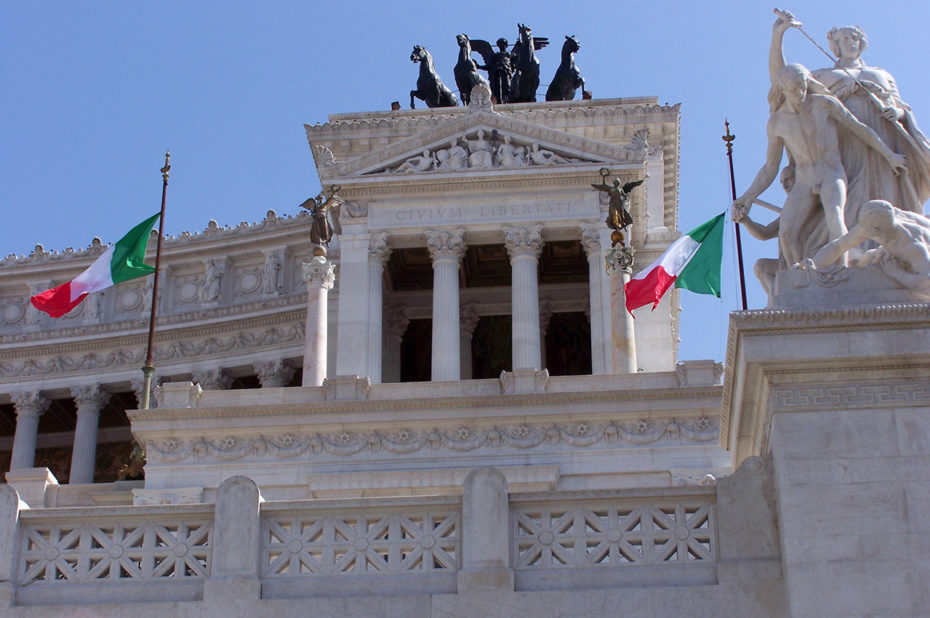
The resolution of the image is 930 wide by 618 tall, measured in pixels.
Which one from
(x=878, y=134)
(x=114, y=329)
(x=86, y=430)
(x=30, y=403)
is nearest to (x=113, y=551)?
(x=878, y=134)

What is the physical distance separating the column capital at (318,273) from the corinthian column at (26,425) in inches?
780

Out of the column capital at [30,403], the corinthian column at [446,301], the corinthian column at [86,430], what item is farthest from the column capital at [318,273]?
the column capital at [30,403]

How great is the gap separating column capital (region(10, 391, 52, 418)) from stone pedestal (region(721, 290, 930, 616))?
48.7m

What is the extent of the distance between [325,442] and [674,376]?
281 inches

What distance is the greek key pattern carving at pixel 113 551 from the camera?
11.2 meters

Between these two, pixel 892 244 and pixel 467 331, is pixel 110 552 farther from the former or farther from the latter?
pixel 467 331

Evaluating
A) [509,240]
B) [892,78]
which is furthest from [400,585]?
[509,240]

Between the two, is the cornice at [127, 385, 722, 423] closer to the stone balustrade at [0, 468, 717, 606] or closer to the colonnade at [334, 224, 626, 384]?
the colonnade at [334, 224, 626, 384]

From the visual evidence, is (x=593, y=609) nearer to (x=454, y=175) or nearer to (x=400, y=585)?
(x=400, y=585)

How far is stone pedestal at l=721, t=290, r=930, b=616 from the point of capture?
10383 mm

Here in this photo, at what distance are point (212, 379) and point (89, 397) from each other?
4.82 m

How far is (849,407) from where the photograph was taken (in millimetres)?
10961

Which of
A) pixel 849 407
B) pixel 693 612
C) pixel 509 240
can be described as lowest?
pixel 693 612

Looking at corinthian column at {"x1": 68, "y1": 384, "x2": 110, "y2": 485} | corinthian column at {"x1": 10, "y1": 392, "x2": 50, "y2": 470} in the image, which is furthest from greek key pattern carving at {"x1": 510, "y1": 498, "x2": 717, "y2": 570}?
corinthian column at {"x1": 10, "y1": 392, "x2": 50, "y2": 470}
